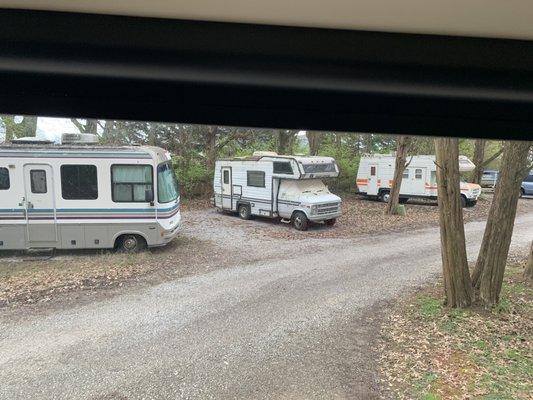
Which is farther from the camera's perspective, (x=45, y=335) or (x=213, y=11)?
(x=45, y=335)

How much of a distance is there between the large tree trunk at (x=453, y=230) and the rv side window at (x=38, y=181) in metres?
6.66

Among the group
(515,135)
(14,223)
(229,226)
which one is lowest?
(229,226)

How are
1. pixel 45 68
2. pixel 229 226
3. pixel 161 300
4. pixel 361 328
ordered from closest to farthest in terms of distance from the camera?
pixel 45 68, pixel 361 328, pixel 161 300, pixel 229 226

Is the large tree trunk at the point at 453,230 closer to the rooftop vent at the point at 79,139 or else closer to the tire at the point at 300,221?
the tire at the point at 300,221

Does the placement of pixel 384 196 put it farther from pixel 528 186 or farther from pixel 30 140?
pixel 30 140

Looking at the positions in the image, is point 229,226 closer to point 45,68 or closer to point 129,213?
point 129,213

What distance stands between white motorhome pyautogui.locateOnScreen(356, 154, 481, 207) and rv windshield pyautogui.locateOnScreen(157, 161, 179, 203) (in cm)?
897

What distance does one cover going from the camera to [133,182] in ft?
25.1

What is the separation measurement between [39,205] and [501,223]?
24.6 feet

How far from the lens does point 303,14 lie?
0.58 metres

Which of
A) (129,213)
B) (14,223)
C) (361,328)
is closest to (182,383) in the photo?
(361,328)

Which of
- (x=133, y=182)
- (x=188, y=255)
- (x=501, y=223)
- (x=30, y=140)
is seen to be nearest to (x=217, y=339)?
(x=188, y=255)

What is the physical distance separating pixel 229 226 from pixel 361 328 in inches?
258

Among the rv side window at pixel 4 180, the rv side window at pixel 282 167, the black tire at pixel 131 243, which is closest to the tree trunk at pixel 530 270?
the rv side window at pixel 282 167
